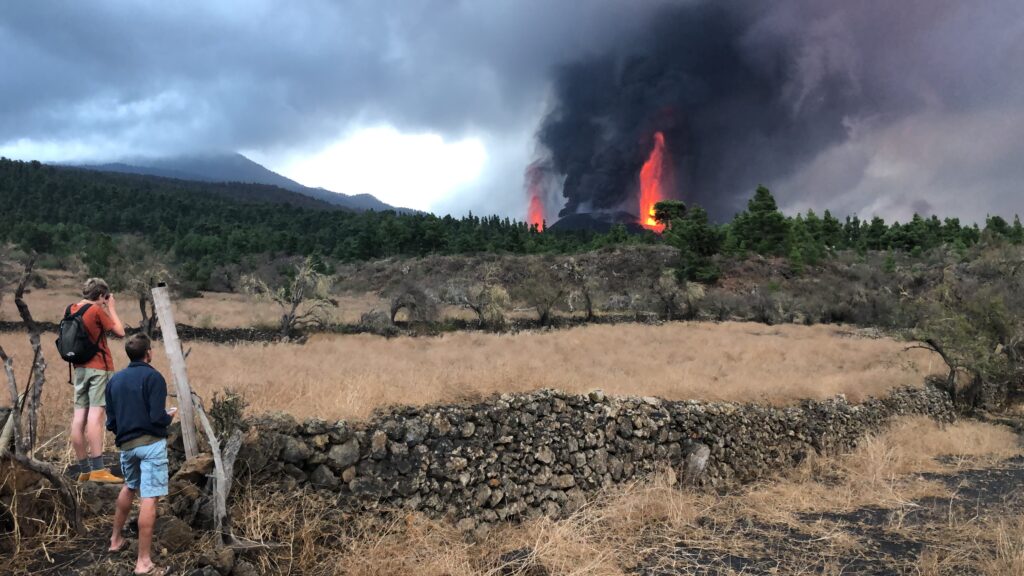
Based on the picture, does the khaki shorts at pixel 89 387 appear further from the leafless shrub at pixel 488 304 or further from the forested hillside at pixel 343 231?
the forested hillside at pixel 343 231

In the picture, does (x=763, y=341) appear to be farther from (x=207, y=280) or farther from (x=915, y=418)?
(x=207, y=280)

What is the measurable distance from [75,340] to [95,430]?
105cm

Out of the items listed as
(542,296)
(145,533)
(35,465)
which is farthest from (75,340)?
(542,296)

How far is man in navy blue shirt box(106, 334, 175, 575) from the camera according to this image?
4840 mm

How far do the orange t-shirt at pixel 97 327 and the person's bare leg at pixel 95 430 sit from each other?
1.66ft

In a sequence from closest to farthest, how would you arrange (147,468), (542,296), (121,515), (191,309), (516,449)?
(147,468) → (121,515) → (516,449) → (542,296) → (191,309)

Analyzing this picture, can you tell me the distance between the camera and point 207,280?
60875 millimetres

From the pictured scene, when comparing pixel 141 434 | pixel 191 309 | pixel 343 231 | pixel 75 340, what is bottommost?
pixel 191 309

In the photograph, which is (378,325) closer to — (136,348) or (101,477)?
(101,477)

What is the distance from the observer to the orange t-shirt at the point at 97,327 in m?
6.41

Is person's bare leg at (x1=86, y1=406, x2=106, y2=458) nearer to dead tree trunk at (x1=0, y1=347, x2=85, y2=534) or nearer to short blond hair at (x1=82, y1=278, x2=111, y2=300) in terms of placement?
dead tree trunk at (x1=0, y1=347, x2=85, y2=534)

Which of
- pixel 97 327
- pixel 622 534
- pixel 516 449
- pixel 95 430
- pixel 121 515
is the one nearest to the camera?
pixel 121 515

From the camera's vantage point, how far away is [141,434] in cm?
493

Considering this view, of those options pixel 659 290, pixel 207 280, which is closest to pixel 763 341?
pixel 659 290
